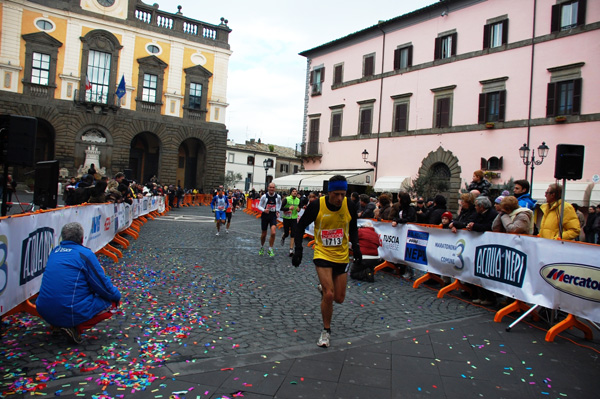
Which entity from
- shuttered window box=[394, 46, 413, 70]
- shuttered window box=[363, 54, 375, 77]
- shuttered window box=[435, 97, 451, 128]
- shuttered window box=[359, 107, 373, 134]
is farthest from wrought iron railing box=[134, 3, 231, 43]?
shuttered window box=[435, 97, 451, 128]

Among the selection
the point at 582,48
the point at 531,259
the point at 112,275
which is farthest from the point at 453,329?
the point at 582,48

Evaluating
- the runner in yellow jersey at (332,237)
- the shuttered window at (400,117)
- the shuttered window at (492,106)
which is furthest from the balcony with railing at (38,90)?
the runner in yellow jersey at (332,237)

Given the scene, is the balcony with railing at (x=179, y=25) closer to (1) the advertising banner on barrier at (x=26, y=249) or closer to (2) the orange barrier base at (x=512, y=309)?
(1) the advertising banner on barrier at (x=26, y=249)

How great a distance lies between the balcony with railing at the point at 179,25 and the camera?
124 feet

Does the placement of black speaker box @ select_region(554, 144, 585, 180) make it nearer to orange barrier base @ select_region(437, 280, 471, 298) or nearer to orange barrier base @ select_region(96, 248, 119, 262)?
orange barrier base @ select_region(437, 280, 471, 298)

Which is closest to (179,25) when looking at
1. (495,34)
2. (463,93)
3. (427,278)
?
(463,93)

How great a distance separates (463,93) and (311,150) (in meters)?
14.0

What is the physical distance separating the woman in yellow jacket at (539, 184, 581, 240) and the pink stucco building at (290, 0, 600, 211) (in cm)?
1645

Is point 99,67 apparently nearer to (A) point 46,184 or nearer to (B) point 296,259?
(A) point 46,184

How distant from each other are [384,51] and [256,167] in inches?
1837

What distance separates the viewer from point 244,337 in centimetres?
495

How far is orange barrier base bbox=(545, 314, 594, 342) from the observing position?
5.45 metres

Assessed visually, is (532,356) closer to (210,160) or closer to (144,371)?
(144,371)

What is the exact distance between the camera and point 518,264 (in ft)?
20.7
